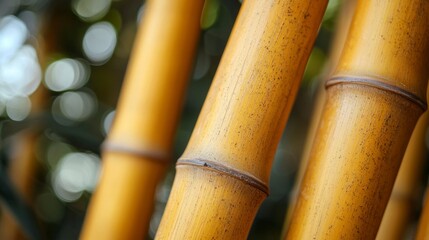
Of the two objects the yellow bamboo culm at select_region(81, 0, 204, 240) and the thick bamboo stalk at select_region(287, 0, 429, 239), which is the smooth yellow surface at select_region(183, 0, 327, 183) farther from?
the yellow bamboo culm at select_region(81, 0, 204, 240)

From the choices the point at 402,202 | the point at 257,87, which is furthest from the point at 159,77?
the point at 402,202

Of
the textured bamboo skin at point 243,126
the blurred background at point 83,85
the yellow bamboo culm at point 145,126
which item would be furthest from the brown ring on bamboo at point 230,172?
the blurred background at point 83,85

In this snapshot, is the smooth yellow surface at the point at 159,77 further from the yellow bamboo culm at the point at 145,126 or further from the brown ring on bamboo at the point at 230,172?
the brown ring on bamboo at the point at 230,172

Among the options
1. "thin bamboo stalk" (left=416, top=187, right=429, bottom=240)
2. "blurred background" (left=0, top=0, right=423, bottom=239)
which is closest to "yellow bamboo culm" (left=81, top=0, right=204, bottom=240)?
"thin bamboo stalk" (left=416, top=187, right=429, bottom=240)

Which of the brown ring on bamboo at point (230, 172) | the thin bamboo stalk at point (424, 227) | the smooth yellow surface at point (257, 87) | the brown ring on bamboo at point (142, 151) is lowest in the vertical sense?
the brown ring on bamboo at point (142, 151)

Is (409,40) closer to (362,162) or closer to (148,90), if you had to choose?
(362,162)

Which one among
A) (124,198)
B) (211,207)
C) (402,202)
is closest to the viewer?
(211,207)

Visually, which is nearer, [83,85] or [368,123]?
[368,123]

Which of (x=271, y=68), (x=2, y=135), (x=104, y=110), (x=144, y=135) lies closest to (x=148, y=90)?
(x=144, y=135)

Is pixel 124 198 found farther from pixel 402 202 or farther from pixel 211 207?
pixel 402 202
